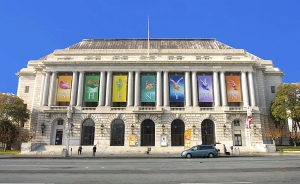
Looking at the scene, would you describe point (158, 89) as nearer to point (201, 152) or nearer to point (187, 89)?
point (187, 89)

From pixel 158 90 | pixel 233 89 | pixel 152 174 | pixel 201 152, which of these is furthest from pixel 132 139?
pixel 152 174

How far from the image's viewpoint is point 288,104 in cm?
4966

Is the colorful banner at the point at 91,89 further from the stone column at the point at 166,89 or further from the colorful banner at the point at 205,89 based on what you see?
the colorful banner at the point at 205,89

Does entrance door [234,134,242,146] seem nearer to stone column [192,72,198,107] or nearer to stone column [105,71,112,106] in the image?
stone column [192,72,198,107]

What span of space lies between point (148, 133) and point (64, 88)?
22.0m

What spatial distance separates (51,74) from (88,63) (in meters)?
9.38

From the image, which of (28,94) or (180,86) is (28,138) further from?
(180,86)

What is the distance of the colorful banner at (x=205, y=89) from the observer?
51812 millimetres

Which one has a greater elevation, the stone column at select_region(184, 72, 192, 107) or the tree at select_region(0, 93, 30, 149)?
the stone column at select_region(184, 72, 192, 107)

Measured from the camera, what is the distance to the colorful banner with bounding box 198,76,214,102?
2040 inches

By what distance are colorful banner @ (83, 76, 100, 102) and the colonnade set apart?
0.90 m

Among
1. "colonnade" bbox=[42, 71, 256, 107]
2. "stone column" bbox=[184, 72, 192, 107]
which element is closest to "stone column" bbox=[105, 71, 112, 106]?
"colonnade" bbox=[42, 71, 256, 107]

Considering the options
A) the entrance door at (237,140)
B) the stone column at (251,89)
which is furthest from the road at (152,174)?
the stone column at (251,89)

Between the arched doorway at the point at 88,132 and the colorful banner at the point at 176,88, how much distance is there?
1882cm
